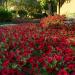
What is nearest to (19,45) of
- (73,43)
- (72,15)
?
(73,43)

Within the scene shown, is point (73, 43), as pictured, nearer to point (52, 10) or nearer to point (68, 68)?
point (68, 68)

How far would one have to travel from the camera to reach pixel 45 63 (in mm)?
6848

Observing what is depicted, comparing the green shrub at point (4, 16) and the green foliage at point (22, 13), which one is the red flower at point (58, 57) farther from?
the green foliage at point (22, 13)

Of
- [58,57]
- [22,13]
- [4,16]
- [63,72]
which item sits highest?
[58,57]

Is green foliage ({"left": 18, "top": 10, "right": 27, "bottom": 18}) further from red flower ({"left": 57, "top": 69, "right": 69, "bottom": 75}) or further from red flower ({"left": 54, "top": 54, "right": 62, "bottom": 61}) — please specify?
red flower ({"left": 57, "top": 69, "right": 69, "bottom": 75})

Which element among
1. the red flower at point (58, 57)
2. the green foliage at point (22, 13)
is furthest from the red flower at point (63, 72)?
the green foliage at point (22, 13)

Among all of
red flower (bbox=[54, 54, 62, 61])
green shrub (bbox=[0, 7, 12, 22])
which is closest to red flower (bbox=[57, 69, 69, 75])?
red flower (bbox=[54, 54, 62, 61])

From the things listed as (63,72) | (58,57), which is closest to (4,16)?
(58,57)

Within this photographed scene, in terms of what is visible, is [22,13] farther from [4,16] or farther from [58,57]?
[58,57]

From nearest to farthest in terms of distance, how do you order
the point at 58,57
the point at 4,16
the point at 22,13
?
the point at 58,57 < the point at 4,16 < the point at 22,13

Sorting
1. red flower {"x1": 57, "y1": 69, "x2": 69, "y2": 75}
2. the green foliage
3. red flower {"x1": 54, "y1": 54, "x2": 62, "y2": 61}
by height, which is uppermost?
red flower {"x1": 54, "y1": 54, "x2": 62, "y2": 61}

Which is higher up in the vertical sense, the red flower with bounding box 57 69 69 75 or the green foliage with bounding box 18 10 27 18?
the red flower with bounding box 57 69 69 75

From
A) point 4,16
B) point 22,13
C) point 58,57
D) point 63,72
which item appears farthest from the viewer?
point 22,13

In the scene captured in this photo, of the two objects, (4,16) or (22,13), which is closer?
(4,16)
